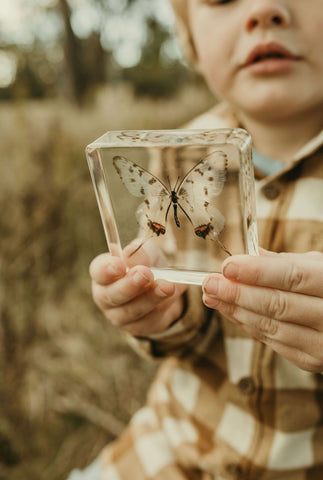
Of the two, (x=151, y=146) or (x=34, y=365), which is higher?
(x=151, y=146)

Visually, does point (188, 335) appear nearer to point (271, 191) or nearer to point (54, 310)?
point (271, 191)

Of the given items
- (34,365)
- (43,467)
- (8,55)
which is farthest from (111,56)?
(43,467)

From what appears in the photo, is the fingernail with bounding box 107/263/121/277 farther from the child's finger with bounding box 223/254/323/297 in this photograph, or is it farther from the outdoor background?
the outdoor background

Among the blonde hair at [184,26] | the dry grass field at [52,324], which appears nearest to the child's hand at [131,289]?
the blonde hair at [184,26]

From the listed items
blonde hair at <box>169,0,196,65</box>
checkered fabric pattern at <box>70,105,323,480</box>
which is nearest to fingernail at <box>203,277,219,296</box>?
checkered fabric pattern at <box>70,105,323,480</box>

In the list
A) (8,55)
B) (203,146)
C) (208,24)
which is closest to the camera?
(203,146)

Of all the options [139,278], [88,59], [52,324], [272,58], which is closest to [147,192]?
[139,278]

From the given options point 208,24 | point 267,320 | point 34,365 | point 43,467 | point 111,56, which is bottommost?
point 43,467

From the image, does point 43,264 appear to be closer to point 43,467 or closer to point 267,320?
point 43,467

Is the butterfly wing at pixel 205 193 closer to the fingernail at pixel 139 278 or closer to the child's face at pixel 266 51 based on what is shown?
the fingernail at pixel 139 278
